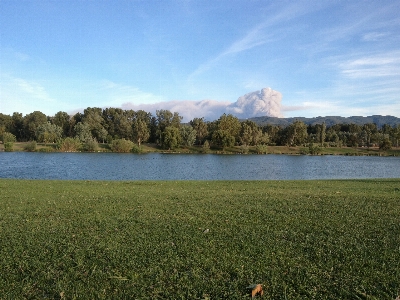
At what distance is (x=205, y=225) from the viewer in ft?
26.7

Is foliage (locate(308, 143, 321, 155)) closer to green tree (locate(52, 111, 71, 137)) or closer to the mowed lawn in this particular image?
green tree (locate(52, 111, 71, 137))

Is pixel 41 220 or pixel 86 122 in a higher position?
pixel 86 122

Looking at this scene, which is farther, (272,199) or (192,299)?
(272,199)

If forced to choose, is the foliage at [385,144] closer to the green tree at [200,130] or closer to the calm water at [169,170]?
the calm water at [169,170]

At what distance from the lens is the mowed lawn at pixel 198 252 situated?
4824 millimetres

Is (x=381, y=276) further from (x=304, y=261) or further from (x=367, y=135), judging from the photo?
(x=367, y=135)

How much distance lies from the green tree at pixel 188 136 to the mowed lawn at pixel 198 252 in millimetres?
96629

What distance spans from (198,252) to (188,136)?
4000 inches

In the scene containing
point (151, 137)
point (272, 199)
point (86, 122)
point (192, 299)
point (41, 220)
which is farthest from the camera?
point (151, 137)

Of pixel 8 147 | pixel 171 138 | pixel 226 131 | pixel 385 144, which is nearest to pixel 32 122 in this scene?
pixel 8 147

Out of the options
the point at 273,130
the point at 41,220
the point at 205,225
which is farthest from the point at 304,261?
the point at 273,130

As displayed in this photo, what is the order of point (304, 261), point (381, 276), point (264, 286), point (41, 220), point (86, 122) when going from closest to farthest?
point (264, 286), point (381, 276), point (304, 261), point (41, 220), point (86, 122)

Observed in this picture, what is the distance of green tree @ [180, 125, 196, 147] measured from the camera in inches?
4213

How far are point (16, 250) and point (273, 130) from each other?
5089 inches
